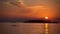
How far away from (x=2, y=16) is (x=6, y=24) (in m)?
0.16

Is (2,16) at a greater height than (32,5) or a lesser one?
lesser

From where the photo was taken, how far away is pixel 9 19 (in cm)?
A: 227

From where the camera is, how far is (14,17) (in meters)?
2.28

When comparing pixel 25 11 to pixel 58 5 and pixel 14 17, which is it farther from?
pixel 58 5

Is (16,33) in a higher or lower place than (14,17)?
lower

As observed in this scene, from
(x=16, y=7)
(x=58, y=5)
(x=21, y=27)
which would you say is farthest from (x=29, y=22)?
(x=58, y=5)

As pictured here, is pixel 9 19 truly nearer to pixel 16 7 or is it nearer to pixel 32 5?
pixel 16 7

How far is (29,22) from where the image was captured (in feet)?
7.38

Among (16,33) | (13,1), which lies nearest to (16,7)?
(13,1)

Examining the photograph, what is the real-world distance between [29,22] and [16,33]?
0.95 feet

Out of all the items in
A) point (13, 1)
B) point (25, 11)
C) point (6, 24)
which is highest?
point (13, 1)

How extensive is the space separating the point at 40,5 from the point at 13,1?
1.53ft

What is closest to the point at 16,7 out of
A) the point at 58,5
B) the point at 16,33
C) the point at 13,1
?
the point at 13,1

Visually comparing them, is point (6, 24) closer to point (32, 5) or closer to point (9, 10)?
point (9, 10)
